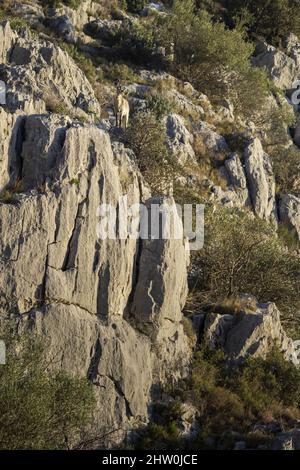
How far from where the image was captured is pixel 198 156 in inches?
1110

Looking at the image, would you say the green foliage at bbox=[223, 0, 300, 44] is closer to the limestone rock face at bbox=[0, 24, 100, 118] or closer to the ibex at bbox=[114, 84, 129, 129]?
the ibex at bbox=[114, 84, 129, 129]

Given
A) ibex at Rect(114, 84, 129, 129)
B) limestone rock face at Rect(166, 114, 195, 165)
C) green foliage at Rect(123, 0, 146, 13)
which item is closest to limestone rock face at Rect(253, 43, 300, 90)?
green foliage at Rect(123, 0, 146, 13)

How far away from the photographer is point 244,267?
20922 millimetres

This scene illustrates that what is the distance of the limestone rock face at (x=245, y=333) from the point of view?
1773cm

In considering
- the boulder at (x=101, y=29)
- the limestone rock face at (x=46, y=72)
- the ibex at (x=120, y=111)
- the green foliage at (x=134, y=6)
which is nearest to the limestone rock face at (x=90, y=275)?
the limestone rock face at (x=46, y=72)

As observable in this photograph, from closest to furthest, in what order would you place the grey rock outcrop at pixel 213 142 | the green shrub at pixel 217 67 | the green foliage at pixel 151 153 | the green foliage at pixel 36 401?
the green foliage at pixel 36 401 → the green foliage at pixel 151 153 → the grey rock outcrop at pixel 213 142 → the green shrub at pixel 217 67

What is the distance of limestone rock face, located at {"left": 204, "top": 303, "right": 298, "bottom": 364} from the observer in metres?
17.7

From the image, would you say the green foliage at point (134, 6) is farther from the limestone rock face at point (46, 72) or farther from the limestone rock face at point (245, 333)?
the limestone rock face at point (245, 333)

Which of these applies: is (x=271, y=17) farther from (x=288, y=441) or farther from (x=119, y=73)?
(x=288, y=441)

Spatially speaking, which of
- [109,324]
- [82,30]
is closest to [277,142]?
[82,30]

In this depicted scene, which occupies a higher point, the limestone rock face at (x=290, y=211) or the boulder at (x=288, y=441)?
the limestone rock face at (x=290, y=211)

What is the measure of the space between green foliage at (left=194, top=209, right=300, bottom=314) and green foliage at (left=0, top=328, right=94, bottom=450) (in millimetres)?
7651

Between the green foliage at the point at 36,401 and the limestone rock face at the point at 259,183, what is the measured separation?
17.4m

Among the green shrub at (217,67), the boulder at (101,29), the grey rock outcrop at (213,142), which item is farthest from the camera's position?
the boulder at (101,29)
